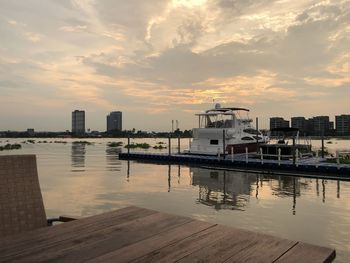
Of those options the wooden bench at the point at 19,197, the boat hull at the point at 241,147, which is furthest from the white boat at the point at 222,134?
the wooden bench at the point at 19,197

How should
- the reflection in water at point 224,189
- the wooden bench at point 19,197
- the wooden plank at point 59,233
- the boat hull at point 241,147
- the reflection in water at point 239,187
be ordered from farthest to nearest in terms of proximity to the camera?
1. the boat hull at point 241,147
2. the reflection in water at point 239,187
3. the reflection in water at point 224,189
4. the wooden bench at point 19,197
5. the wooden plank at point 59,233

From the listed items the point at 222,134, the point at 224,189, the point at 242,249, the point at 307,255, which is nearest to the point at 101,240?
the point at 242,249

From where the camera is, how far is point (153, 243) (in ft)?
8.22

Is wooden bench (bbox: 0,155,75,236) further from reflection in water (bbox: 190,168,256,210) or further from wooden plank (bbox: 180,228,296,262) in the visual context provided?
reflection in water (bbox: 190,168,256,210)

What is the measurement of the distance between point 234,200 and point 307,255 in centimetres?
1136

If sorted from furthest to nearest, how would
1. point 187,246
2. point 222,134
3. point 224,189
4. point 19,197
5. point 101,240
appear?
point 222,134, point 224,189, point 19,197, point 101,240, point 187,246

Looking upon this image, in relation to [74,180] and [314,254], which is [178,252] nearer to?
[314,254]

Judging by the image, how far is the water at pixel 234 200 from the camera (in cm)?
922

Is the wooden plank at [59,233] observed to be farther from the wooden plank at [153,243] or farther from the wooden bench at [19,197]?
the wooden bench at [19,197]

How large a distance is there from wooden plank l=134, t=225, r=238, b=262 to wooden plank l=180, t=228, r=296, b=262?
0.15 ft

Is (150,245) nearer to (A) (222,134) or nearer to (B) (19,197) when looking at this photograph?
(B) (19,197)

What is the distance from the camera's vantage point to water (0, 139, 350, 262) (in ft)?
30.2

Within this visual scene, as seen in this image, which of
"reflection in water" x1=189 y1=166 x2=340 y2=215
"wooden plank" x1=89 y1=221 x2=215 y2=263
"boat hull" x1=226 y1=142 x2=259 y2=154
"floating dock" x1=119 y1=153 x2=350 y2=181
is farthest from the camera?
"boat hull" x1=226 y1=142 x2=259 y2=154

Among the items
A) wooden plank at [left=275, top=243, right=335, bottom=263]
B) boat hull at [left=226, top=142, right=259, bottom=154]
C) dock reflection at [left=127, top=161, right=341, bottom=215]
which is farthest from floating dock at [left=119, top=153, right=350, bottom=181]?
wooden plank at [left=275, top=243, right=335, bottom=263]
